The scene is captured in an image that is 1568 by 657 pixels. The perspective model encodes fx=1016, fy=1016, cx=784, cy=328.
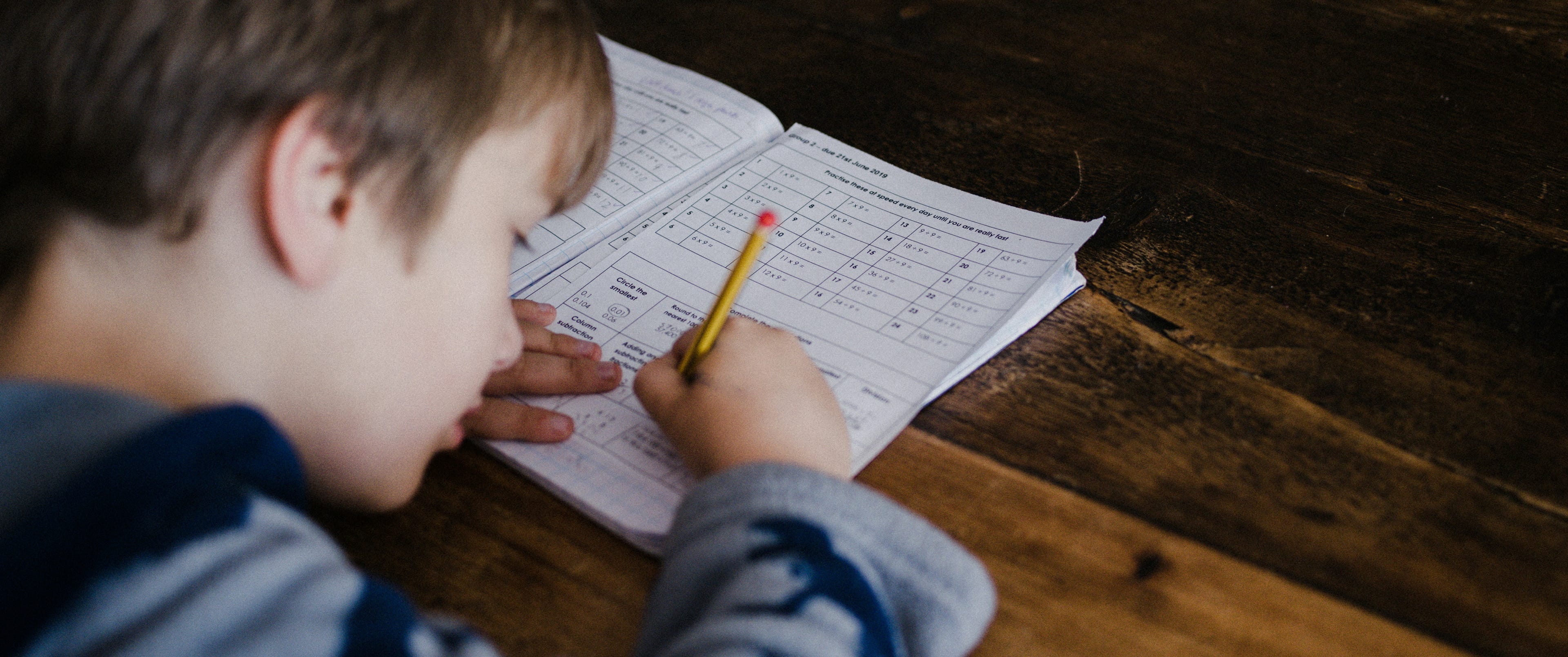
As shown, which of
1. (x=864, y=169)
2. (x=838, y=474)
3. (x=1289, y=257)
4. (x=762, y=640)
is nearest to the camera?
(x=762, y=640)

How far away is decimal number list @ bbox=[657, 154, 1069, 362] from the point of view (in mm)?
717

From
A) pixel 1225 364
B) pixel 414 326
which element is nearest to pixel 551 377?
pixel 414 326

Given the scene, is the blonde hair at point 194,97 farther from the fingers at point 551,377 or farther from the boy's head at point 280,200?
the fingers at point 551,377

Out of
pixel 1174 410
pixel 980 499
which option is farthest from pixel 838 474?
pixel 1174 410

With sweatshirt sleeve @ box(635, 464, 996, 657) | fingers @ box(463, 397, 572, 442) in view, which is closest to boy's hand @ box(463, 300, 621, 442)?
fingers @ box(463, 397, 572, 442)

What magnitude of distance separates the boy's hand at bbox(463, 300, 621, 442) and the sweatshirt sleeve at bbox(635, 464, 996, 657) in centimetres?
13

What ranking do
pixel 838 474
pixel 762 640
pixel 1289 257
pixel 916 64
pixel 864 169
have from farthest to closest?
pixel 916 64, pixel 864 169, pixel 1289 257, pixel 838 474, pixel 762 640

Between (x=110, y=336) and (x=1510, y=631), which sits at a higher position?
(x=110, y=336)

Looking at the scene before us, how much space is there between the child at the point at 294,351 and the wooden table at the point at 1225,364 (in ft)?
0.19

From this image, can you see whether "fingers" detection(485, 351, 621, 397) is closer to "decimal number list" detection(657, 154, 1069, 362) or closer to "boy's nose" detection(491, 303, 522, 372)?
"boy's nose" detection(491, 303, 522, 372)

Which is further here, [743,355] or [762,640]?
[743,355]

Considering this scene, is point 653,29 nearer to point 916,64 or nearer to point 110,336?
point 916,64

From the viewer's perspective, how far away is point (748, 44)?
1.06 m

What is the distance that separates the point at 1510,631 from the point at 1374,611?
0.22 ft
